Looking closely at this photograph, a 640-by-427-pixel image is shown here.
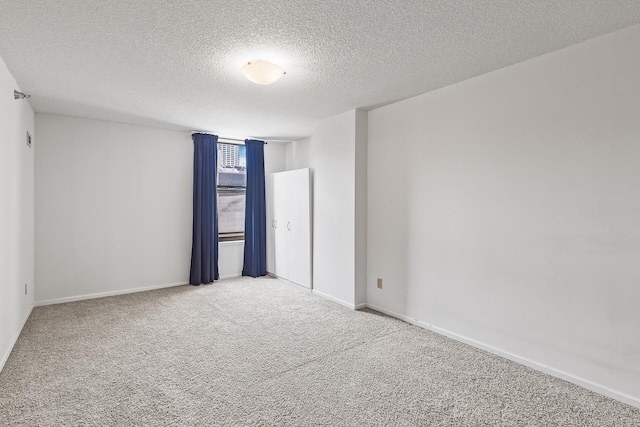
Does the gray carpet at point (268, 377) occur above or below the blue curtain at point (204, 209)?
below

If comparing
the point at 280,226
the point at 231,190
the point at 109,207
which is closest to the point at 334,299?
the point at 280,226

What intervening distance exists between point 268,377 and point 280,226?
3.24m

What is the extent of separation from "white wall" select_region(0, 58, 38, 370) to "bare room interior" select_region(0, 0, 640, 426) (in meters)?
0.04

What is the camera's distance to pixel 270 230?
5875 millimetres

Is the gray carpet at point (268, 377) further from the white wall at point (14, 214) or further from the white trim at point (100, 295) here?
the white trim at point (100, 295)

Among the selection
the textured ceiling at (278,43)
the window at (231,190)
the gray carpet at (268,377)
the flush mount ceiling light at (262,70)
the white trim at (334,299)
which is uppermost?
the textured ceiling at (278,43)

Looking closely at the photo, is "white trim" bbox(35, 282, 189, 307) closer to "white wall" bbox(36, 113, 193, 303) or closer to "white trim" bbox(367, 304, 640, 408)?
"white wall" bbox(36, 113, 193, 303)

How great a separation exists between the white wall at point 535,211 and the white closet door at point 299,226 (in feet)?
5.03

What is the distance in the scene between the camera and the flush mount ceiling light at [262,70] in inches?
102

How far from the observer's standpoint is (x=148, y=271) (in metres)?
4.93

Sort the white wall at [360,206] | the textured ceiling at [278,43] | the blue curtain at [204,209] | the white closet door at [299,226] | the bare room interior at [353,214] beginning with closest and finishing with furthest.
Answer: the textured ceiling at [278,43], the bare room interior at [353,214], the white wall at [360,206], the white closet door at [299,226], the blue curtain at [204,209]

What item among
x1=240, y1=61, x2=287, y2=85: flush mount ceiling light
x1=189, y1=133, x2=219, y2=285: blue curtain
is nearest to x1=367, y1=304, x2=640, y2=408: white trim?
x1=240, y1=61, x2=287, y2=85: flush mount ceiling light

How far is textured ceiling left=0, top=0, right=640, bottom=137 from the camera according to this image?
1.96 m

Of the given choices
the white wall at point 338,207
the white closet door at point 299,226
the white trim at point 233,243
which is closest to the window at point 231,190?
the white trim at point 233,243
